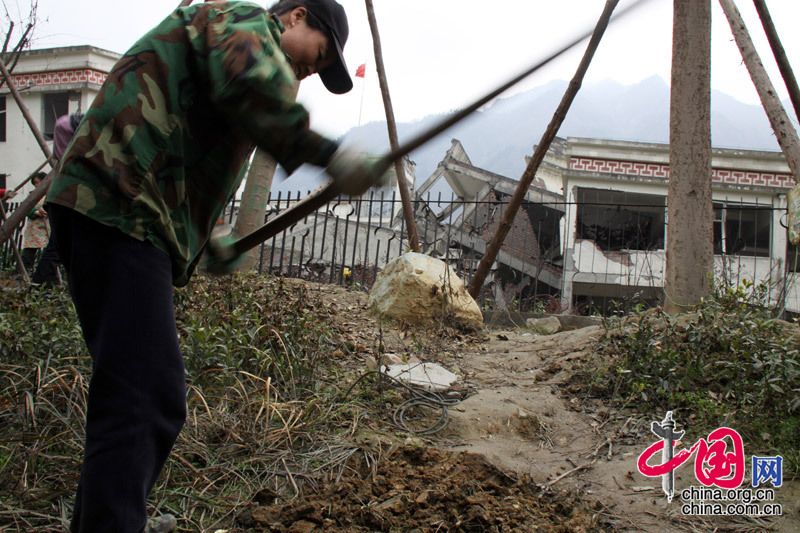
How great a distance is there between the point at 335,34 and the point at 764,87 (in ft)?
18.6

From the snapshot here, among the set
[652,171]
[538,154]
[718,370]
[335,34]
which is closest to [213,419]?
[335,34]

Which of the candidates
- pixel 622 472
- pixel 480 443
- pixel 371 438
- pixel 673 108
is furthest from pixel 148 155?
pixel 673 108

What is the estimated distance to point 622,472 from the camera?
3047mm

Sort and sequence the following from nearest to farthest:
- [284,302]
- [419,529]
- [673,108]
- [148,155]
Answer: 1. [148,155]
2. [419,529]
3. [284,302]
4. [673,108]

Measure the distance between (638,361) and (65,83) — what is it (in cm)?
2127

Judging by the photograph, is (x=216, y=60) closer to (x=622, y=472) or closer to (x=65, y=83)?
(x=622, y=472)

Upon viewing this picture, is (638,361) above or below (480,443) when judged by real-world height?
above

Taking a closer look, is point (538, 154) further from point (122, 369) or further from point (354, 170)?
point (122, 369)

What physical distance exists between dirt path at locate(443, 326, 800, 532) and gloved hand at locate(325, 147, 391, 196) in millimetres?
1561

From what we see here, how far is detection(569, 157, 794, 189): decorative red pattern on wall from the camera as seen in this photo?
Answer: 48.7 ft

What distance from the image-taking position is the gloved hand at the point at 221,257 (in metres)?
2.38

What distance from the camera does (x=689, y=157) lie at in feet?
17.5

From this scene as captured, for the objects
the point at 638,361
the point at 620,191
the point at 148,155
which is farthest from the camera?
the point at 620,191

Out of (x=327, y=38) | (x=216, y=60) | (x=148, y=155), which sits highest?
(x=327, y=38)
